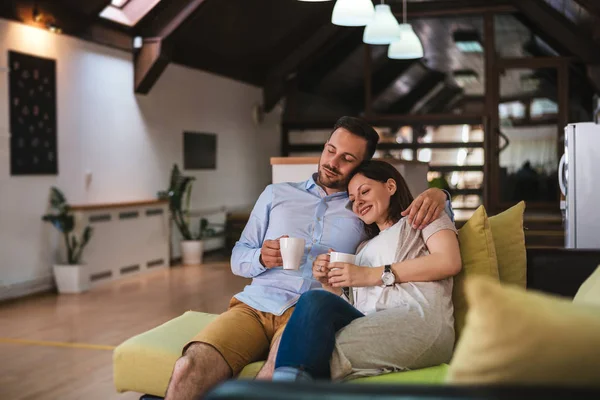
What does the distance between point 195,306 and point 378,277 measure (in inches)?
147

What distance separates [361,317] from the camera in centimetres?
196

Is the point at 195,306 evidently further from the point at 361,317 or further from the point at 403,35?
the point at 361,317

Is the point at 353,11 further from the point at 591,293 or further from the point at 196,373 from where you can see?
the point at 591,293

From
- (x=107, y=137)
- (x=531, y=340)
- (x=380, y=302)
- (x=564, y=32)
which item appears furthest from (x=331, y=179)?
(x=564, y=32)

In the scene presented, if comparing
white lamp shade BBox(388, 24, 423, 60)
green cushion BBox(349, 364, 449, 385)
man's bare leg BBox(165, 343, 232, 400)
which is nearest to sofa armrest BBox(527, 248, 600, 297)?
green cushion BBox(349, 364, 449, 385)

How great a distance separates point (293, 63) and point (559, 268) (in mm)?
8633

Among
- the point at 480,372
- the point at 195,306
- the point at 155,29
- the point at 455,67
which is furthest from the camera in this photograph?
the point at 455,67

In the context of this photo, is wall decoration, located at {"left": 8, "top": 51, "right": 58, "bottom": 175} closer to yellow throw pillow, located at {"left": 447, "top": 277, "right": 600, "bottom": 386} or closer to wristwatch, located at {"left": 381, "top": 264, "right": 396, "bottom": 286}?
wristwatch, located at {"left": 381, "top": 264, "right": 396, "bottom": 286}

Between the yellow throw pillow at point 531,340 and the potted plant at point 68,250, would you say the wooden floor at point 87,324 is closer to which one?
the potted plant at point 68,250

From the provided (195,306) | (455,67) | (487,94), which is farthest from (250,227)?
(455,67)

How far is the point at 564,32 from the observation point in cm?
939

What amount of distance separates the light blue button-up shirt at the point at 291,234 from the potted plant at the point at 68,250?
4.22 metres

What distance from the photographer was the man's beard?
7.96 ft

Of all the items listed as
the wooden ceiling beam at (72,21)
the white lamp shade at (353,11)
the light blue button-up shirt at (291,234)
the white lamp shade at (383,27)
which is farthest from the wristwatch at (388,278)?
the wooden ceiling beam at (72,21)
